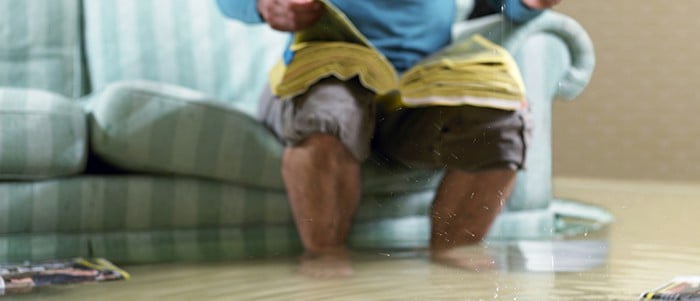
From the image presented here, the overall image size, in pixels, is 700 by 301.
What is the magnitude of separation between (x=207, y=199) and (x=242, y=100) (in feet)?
0.95

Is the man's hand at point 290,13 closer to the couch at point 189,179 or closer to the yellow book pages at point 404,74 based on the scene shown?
the yellow book pages at point 404,74

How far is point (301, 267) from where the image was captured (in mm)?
1084

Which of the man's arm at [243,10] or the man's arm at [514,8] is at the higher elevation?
the man's arm at [243,10]

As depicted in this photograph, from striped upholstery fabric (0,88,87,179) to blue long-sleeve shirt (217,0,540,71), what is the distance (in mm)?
352

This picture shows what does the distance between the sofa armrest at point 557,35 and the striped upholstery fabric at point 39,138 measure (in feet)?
1.52

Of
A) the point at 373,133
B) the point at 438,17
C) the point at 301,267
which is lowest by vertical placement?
the point at 301,267

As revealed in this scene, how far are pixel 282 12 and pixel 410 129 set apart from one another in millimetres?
212

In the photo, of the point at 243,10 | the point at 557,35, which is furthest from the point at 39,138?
the point at 557,35

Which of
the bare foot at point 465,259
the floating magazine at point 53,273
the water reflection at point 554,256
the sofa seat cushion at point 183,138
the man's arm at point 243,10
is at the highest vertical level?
the man's arm at point 243,10

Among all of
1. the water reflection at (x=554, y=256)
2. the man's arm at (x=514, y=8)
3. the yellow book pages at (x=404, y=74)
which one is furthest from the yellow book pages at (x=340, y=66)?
the water reflection at (x=554, y=256)

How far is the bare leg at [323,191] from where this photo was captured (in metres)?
1.14

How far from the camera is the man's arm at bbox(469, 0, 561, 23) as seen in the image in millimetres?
1045

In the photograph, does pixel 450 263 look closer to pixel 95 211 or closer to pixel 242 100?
pixel 95 211

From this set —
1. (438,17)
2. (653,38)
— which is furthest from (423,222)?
(653,38)
